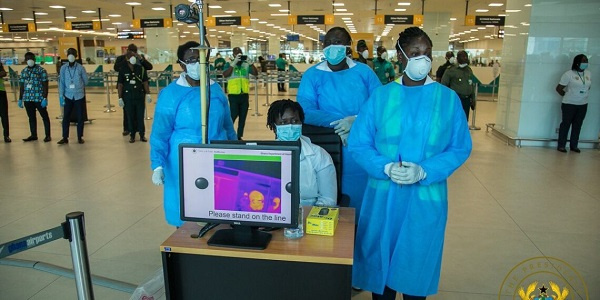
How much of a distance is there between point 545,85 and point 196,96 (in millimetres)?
6675

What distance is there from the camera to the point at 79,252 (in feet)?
5.87

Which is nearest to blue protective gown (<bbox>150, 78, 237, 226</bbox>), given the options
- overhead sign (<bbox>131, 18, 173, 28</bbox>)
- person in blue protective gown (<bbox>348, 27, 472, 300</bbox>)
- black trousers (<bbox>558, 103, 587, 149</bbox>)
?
person in blue protective gown (<bbox>348, 27, 472, 300</bbox>)

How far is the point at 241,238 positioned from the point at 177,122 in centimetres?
110

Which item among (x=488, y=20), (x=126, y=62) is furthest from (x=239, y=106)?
(x=488, y=20)

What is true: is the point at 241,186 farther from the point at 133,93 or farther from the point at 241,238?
the point at 133,93

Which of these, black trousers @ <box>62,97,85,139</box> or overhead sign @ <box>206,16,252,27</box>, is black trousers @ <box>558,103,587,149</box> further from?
overhead sign @ <box>206,16,252,27</box>

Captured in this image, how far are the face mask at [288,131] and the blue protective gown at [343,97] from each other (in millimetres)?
517

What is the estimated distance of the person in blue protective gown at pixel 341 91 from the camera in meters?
2.98

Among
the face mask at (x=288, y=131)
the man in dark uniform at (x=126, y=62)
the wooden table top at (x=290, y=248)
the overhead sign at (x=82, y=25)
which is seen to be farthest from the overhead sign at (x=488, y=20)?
A: the wooden table top at (x=290, y=248)

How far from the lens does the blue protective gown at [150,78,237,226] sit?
2643mm

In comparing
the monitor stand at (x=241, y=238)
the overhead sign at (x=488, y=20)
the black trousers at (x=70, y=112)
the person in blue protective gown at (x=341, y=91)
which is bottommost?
the black trousers at (x=70, y=112)

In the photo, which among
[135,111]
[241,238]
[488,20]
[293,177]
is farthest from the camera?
[488,20]

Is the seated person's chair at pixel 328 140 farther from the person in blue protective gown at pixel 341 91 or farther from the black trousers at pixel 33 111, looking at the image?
the black trousers at pixel 33 111

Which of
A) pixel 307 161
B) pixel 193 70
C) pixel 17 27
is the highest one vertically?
pixel 17 27
